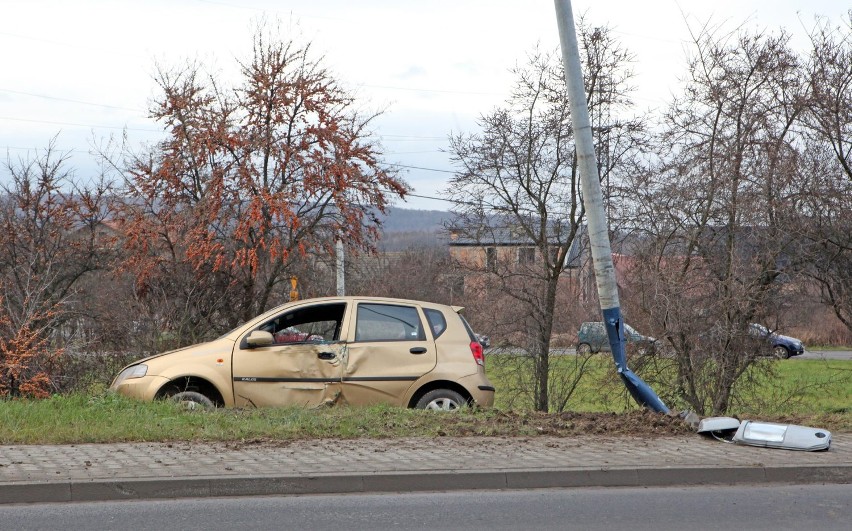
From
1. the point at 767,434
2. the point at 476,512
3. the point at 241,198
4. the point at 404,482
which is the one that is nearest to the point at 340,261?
the point at 241,198

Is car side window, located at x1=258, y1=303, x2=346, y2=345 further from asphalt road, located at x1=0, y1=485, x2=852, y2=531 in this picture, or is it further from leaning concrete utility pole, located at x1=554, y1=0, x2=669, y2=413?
asphalt road, located at x1=0, y1=485, x2=852, y2=531

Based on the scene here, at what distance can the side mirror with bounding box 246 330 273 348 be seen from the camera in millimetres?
11203

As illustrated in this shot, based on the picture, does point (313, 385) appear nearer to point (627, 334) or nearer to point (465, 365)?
point (465, 365)

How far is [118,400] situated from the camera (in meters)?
10.5

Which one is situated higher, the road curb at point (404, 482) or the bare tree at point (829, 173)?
the bare tree at point (829, 173)

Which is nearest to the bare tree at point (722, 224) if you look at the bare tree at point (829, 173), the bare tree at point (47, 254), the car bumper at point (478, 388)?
the bare tree at point (829, 173)

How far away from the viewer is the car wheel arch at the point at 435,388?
11367 millimetres

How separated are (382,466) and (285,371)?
3599 mm

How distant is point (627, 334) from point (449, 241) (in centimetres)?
828

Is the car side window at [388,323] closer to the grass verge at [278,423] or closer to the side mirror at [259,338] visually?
the side mirror at [259,338]

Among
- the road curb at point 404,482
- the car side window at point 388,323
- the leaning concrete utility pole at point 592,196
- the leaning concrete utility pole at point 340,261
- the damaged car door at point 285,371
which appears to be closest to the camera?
the road curb at point 404,482

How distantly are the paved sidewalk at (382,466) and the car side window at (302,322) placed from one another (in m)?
2.66

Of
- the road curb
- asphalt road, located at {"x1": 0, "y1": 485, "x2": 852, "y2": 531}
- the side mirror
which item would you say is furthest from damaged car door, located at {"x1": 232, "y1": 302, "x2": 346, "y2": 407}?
asphalt road, located at {"x1": 0, "y1": 485, "x2": 852, "y2": 531}

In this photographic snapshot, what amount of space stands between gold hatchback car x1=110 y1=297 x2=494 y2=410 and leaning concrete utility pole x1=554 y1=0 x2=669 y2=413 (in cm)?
174
